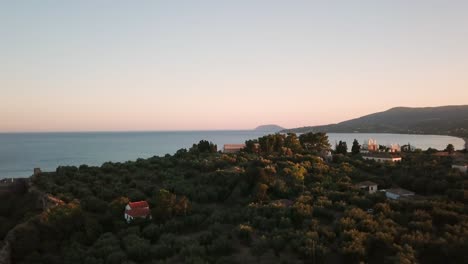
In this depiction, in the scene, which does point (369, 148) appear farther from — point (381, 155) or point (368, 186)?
point (368, 186)

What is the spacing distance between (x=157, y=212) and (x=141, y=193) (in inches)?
204

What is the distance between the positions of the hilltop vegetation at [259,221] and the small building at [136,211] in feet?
1.56

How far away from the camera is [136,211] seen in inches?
806

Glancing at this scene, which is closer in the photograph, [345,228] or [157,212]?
[345,228]

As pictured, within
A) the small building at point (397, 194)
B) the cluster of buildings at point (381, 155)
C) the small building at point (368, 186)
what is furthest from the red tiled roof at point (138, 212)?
the cluster of buildings at point (381, 155)

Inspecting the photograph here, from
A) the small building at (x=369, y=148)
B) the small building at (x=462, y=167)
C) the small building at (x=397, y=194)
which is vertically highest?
the small building at (x=462, y=167)

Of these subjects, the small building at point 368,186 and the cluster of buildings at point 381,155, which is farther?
the cluster of buildings at point 381,155

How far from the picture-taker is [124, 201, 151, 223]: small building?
2010 centimetres

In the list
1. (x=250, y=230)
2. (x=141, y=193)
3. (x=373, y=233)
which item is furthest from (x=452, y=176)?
(x=141, y=193)

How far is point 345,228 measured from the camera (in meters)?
15.6

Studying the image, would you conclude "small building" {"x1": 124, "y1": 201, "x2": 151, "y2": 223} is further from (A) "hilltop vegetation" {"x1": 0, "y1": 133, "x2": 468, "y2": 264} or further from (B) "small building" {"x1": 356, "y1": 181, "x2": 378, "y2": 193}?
(B) "small building" {"x1": 356, "y1": 181, "x2": 378, "y2": 193}

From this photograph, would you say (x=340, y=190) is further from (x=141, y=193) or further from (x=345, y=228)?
(x=141, y=193)

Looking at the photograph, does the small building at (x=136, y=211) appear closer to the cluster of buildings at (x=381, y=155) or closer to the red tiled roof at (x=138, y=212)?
the red tiled roof at (x=138, y=212)

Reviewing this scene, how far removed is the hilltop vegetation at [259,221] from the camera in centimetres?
1405
